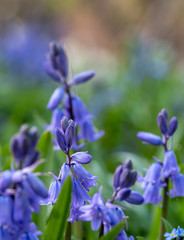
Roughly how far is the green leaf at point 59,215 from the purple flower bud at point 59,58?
1095 millimetres

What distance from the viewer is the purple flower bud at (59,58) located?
2609 mm

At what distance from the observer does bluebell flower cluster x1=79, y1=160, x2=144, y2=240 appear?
168 cm

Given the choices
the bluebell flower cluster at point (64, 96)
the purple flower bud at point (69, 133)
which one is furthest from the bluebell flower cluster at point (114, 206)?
the bluebell flower cluster at point (64, 96)

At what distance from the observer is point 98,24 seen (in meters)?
21.0

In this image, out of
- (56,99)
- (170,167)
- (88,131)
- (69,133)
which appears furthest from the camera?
(88,131)

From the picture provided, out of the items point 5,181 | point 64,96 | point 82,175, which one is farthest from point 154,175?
point 5,181

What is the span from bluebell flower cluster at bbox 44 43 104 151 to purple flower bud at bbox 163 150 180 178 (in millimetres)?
701

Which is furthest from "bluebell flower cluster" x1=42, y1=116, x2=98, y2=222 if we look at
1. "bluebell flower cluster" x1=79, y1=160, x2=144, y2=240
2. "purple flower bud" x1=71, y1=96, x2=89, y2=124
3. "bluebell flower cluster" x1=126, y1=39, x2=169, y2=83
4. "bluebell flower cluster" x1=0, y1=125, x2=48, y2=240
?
"bluebell flower cluster" x1=126, y1=39, x2=169, y2=83

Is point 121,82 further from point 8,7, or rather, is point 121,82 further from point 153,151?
point 8,7

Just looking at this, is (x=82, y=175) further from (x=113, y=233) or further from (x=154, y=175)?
(x=154, y=175)

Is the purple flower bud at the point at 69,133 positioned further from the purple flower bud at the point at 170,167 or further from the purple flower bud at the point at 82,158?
the purple flower bud at the point at 170,167

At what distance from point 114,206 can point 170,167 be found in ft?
2.03

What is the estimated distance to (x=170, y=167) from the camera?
7.28 feet

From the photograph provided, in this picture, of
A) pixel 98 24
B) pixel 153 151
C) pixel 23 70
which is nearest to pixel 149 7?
pixel 98 24
